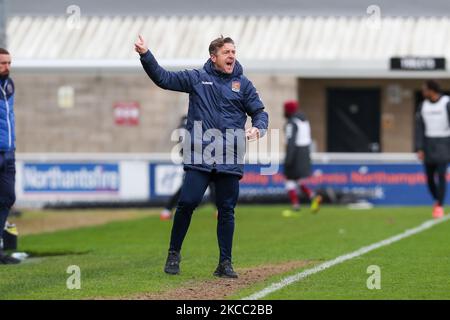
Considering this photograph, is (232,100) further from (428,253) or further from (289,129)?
(289,129)

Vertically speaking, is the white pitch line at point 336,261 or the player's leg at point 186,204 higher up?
the player's leg at point 186,204

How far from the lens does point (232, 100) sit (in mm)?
10172

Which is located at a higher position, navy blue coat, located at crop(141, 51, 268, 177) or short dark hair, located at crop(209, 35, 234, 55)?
short dark hair, located at crop(209, 35, 234, 55)

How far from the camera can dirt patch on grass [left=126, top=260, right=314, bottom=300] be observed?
8734 mm

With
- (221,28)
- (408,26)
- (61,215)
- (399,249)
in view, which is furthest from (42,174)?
(399,249)

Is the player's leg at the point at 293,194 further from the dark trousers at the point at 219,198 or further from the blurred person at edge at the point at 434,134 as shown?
the dark trousers at the point at 219,198

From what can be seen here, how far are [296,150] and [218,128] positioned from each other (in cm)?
1172

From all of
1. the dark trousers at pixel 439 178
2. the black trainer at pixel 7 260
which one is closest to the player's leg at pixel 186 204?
the black trainer at pixel 7 260

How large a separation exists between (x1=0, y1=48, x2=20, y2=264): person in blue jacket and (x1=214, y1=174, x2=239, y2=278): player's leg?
2708mm

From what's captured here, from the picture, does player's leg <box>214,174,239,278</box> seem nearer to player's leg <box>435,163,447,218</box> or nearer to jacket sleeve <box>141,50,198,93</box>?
jacket sleeve <box>141,50,198,93</box>

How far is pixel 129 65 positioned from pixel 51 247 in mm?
13976

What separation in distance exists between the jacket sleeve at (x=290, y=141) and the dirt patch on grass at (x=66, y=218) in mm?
2871

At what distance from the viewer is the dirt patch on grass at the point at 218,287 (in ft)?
28.7

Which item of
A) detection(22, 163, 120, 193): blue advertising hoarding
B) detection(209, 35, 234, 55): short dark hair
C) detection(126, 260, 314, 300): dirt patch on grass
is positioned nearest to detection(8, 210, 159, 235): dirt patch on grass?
detection(22, 163, 120, 193): blue advertising hoarding
